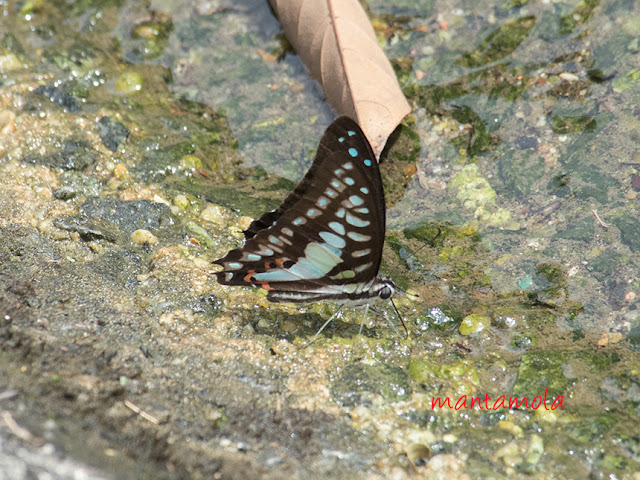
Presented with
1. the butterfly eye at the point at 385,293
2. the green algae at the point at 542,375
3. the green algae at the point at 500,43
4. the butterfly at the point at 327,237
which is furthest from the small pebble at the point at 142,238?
the green algae at the point at 500,43

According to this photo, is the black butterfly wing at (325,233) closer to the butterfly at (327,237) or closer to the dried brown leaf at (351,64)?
the butterfly at (327,237)

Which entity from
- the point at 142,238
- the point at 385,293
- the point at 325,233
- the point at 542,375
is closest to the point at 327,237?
the point at 325,233

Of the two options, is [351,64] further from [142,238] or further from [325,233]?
[142,238]

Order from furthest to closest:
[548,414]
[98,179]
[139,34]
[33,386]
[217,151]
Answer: [139,34] < [217,151] < [98,179] < [548,414] < [33,386]

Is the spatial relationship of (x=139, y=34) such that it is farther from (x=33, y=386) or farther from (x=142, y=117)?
(x=33, y=386)

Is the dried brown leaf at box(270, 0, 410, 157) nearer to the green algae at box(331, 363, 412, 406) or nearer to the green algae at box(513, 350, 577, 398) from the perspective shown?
the green algae at box(331, 363, 412, 406)

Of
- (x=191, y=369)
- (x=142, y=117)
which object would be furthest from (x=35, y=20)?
(x=191, y=369)
